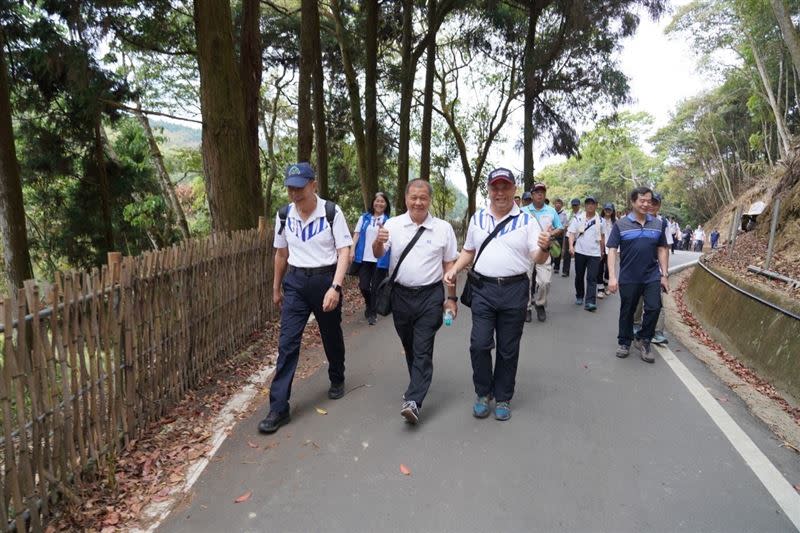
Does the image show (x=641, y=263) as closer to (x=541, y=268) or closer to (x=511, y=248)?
(x=541, y=268)

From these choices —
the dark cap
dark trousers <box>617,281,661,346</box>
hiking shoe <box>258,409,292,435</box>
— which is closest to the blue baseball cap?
the dark cap

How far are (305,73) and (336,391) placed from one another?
839 cm

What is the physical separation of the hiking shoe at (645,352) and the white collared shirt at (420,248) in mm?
2897

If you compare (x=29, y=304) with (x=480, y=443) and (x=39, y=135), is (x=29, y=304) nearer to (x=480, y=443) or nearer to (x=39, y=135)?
(x=480, y=443)

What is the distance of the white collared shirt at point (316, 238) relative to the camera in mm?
4277

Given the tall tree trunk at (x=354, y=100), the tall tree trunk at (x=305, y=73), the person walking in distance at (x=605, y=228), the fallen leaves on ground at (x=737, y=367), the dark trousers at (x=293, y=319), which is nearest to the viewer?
the dark trousers at (x=293, y=319)

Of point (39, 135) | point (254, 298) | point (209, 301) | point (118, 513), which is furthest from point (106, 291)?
point (39, 135)

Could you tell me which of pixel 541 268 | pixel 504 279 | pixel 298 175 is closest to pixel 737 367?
pixel 541 268

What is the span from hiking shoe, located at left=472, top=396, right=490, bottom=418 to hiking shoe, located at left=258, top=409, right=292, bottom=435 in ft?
4.90

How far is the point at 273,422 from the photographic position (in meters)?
4.12

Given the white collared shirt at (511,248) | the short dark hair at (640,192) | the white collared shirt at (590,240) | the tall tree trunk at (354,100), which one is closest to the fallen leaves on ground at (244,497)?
the white collared shirt at (511,248)

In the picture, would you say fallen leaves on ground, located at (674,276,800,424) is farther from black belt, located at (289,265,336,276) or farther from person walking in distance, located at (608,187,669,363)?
black belt, located at (289,265,336,276)

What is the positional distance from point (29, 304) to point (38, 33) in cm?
935

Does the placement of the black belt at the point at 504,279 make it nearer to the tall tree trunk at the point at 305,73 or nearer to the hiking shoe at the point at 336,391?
the hiking shoe at the point at 336,391
